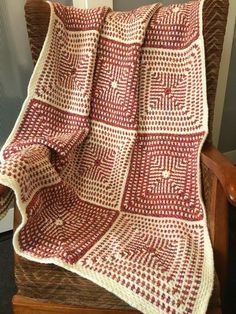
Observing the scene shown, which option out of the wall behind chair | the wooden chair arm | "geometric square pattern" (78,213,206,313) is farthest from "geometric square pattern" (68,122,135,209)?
the wall behind chair

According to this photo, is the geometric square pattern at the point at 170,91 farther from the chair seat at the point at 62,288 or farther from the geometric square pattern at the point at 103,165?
the chair seat at the point at 62,288

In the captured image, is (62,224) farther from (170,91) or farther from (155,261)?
(170,91)

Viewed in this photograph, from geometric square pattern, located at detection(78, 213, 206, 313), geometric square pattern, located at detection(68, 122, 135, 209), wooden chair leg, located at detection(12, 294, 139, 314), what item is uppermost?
geometric square pattern, located at detection(68, 122, 135, 209)

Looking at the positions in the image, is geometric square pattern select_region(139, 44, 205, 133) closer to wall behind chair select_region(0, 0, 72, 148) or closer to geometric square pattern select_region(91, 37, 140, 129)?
geometric square pattern select_region(91, 37, 140, 129)

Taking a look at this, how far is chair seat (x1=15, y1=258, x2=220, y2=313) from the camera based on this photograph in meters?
0.70

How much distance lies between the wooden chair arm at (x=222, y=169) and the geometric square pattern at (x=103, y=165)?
223 mm

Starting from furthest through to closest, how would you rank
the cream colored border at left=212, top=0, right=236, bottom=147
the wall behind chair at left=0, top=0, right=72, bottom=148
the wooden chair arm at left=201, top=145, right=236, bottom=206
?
the cream colored border at left=212, top=0, right=236, bottom=147 → the wall behind chair at left=0, top=0, right=72, bottom=148 → the wooden chair arm at left=201, top=145, right=236, bottom=206

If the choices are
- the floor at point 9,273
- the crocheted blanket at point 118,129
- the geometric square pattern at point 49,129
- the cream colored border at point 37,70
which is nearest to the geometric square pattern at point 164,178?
the crocheted blanket at point 118,129

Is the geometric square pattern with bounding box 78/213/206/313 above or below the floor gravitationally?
above

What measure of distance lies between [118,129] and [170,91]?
18cm

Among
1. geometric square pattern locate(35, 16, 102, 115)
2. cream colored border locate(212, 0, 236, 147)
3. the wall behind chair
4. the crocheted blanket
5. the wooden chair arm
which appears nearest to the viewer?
the wooden chair arm

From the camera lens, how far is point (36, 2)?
3.08ft

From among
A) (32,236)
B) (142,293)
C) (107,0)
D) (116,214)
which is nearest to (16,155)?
(32,236)

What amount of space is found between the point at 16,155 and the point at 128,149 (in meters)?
0.32
